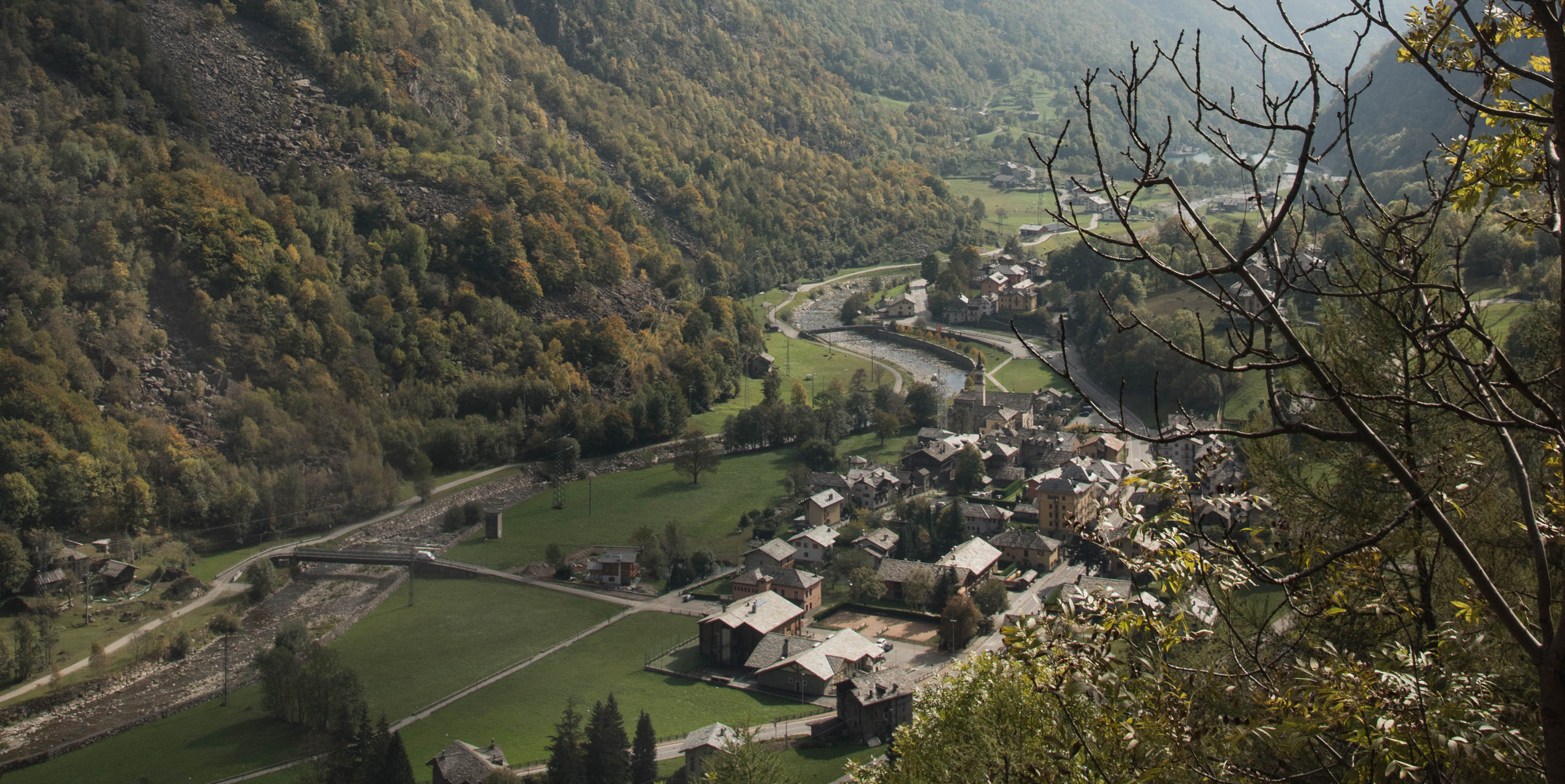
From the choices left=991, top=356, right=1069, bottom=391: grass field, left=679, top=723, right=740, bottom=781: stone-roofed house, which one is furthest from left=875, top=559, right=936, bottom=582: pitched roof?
left=991, top=356, right=1069, bottom=391: grass field

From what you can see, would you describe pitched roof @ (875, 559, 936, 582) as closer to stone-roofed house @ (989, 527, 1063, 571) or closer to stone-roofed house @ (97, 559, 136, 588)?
stone-roofed house @ (989, 527, 1063, 571)

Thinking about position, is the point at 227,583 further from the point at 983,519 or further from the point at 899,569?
the point at 983,519

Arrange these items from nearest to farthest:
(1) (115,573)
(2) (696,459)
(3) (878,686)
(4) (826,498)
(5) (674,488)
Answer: (3) (878,686)
(1) (115,573)
(4) (826,498)
(5) (674,488)
(2) (696,459)

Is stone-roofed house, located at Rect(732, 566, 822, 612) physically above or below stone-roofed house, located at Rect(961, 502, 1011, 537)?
below

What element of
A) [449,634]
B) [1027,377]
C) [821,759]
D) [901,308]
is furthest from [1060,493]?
[901,308]

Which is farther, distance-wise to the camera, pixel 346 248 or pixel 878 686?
pixel 346 248

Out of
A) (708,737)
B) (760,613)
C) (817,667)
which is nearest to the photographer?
(708,737)
